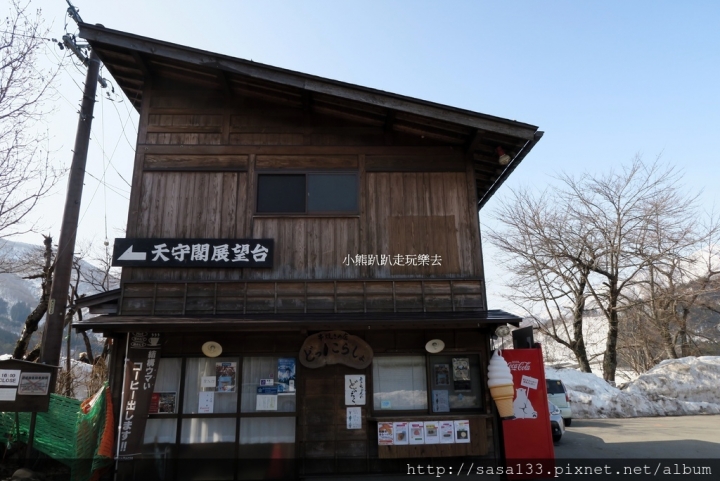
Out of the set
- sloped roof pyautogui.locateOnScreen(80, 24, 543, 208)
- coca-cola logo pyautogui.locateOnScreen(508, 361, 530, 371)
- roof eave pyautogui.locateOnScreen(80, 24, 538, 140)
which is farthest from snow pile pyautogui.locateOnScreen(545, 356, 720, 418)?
roof eave pyautogui.locateOnScreen(80, 24, 538, 140)

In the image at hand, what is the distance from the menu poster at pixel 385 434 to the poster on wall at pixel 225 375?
275 centimetres

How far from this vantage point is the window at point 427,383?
8.91m

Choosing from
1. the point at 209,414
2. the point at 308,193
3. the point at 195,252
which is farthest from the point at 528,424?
the point at 195,252

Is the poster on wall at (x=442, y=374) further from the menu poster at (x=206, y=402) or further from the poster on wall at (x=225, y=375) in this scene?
the menu poster at (x=206, y=402)

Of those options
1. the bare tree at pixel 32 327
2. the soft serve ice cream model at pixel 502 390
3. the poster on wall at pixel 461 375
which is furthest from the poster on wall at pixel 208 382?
the bare tree at pixel 32 327

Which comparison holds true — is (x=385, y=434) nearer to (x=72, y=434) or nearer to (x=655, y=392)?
(x=72, y=434)

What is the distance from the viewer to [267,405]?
8812 millimetres

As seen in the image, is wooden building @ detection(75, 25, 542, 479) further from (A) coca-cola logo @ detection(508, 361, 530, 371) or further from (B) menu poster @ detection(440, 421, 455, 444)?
(A) coca-cola logo @ detection(508, 361, 530, 371)

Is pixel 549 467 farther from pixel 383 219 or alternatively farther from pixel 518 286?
pixel 518 286

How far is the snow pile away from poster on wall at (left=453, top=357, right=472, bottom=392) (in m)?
15.0

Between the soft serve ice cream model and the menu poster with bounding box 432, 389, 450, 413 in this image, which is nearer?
the soft serve ice cream model

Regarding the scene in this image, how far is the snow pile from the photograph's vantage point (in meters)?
21.3

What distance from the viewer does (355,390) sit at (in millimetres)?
8859

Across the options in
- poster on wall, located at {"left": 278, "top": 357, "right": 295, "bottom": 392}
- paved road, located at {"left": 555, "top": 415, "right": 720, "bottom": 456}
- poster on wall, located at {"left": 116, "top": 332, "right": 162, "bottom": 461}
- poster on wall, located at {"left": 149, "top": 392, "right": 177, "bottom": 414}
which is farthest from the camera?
paved road, located at {"left": 555, "top": 415, "right": 720, "bottom": 456}
